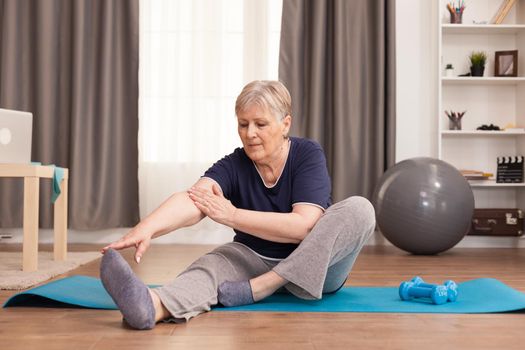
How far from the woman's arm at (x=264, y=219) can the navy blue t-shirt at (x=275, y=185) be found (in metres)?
0.11

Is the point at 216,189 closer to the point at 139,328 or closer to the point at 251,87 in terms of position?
the point at 251,87

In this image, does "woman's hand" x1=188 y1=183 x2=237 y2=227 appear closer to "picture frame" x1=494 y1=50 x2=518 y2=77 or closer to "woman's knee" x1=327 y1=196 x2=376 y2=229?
"woman's knee" x1=327 y1=196 x2=376 y2=229

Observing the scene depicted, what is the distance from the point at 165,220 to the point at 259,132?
0.39 metres

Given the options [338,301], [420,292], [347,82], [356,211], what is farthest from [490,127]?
[356,211]

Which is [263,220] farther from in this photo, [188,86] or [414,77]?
[414,77]

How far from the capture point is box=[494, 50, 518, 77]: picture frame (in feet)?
15.9

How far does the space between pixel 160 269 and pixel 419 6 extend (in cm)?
290

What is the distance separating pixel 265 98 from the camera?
2.06m

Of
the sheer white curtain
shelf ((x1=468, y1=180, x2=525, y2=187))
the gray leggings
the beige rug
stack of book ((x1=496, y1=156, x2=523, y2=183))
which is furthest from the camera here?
the sheer white curtain

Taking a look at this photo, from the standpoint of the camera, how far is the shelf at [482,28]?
4.76 meters

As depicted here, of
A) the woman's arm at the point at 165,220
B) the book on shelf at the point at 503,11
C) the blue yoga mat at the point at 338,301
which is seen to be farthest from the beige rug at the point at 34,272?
the book on shelf at the point at 503,11

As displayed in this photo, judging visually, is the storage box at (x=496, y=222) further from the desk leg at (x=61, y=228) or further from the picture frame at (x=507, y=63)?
the desk leg at (x=61, y=228)

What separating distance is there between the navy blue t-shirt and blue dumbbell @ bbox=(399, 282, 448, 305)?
0.39 meters

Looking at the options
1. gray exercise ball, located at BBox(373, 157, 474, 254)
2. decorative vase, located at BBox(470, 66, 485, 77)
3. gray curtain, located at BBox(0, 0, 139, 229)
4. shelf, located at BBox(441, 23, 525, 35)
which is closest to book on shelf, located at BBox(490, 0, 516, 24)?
shelf, located at BBox(441, 23, 525, 35)
